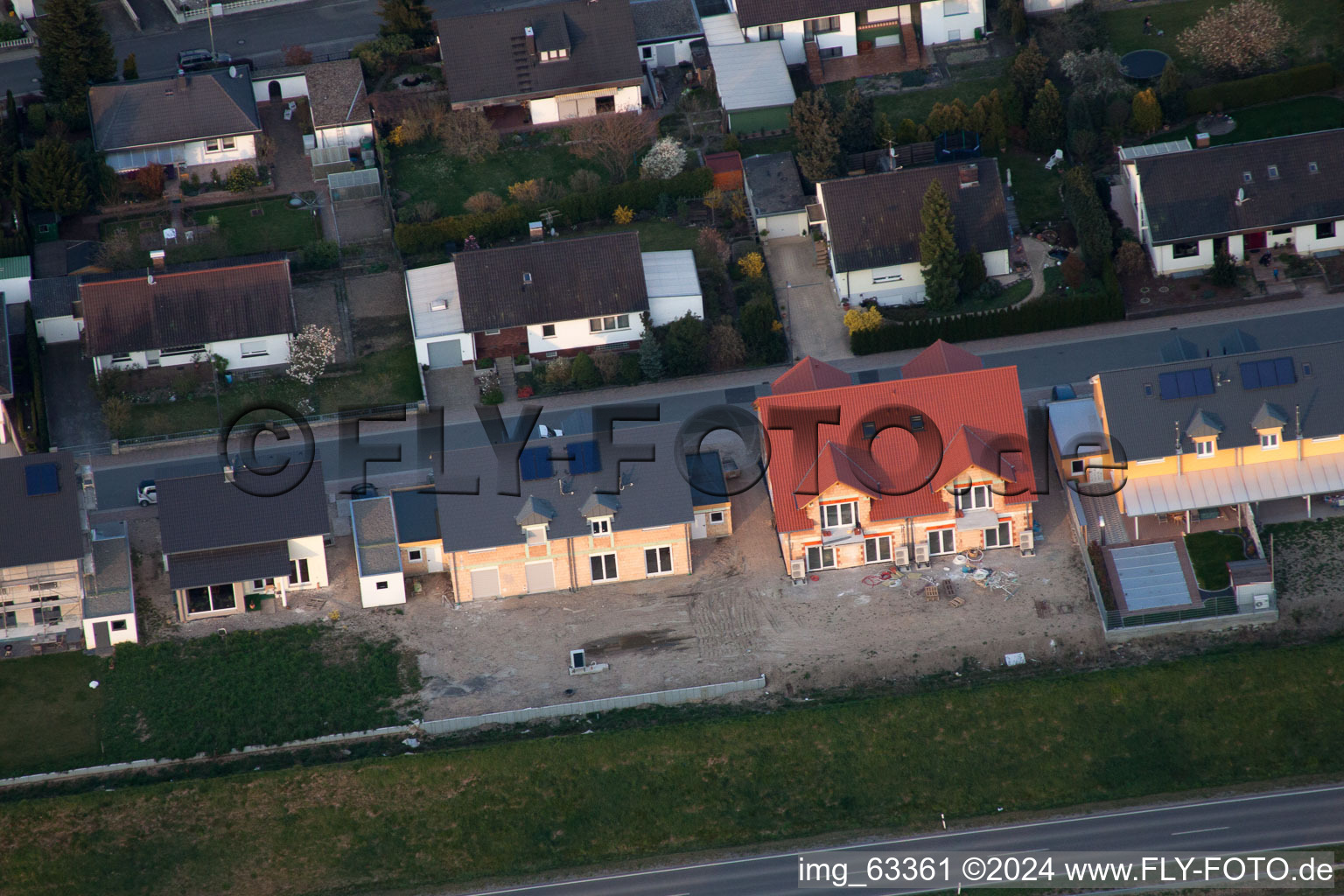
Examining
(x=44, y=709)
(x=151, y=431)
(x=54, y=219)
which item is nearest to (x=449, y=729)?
(x=44, y=709)

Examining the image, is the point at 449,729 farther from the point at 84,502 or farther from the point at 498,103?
the point at 498,103

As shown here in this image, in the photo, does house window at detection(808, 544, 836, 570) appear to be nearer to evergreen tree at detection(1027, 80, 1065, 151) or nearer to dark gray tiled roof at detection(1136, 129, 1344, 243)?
dark gray tiled roof at detection(1136, 129, 1344, 243)

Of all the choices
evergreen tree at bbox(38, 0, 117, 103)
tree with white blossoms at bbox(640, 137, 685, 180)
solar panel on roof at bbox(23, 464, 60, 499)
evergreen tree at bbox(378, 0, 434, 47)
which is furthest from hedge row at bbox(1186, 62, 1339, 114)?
solar panel on roof at bbox(23, 464, 60, 499)

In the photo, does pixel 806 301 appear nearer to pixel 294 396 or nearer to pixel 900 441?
pixel 900 441

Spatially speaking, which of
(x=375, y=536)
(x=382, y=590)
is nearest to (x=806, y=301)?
(x=375, y=536)

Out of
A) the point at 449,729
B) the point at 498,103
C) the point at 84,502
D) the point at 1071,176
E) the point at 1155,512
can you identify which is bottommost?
the point at 449,729

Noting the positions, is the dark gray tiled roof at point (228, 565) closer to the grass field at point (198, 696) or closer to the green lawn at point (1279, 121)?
the grass field at point (198, 696)

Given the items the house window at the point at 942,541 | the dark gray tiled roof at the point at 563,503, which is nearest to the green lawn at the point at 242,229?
the dark gray tiled roof at the point at 563,503
